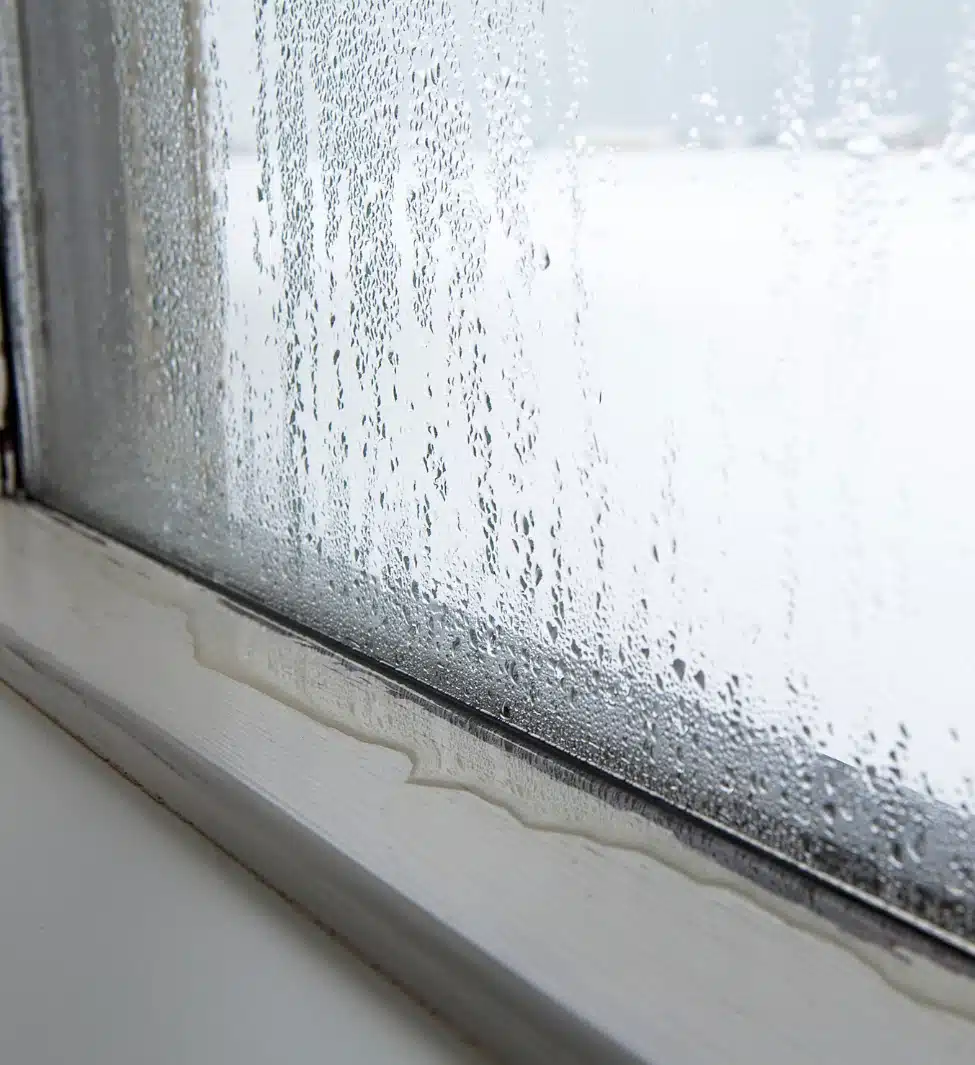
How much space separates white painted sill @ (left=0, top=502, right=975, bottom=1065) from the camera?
272 millimetres

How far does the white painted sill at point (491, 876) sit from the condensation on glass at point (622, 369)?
0.03 meters

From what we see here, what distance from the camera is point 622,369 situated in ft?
1.28

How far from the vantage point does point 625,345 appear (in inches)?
15.2

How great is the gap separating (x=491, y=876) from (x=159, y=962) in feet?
0.34

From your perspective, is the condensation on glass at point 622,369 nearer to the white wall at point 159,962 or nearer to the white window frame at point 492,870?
the white window frame at point 492,870

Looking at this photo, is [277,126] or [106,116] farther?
[106,116]

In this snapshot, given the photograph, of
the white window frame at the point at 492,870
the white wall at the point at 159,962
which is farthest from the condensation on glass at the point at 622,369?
the white wall at the point at 159,962

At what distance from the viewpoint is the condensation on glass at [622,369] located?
312 mm

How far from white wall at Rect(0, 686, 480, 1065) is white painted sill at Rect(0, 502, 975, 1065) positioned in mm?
10

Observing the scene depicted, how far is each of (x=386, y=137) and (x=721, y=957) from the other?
35 centimetres

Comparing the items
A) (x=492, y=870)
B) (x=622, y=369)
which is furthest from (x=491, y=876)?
(x=622, y=369)

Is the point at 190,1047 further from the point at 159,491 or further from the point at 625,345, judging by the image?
the point at 159,491

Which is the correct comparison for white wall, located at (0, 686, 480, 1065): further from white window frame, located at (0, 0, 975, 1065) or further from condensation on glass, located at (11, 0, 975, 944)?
condensation on glass, located at (11, 0, 975, 944)

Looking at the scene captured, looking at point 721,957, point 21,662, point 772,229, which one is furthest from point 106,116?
point 721,957
